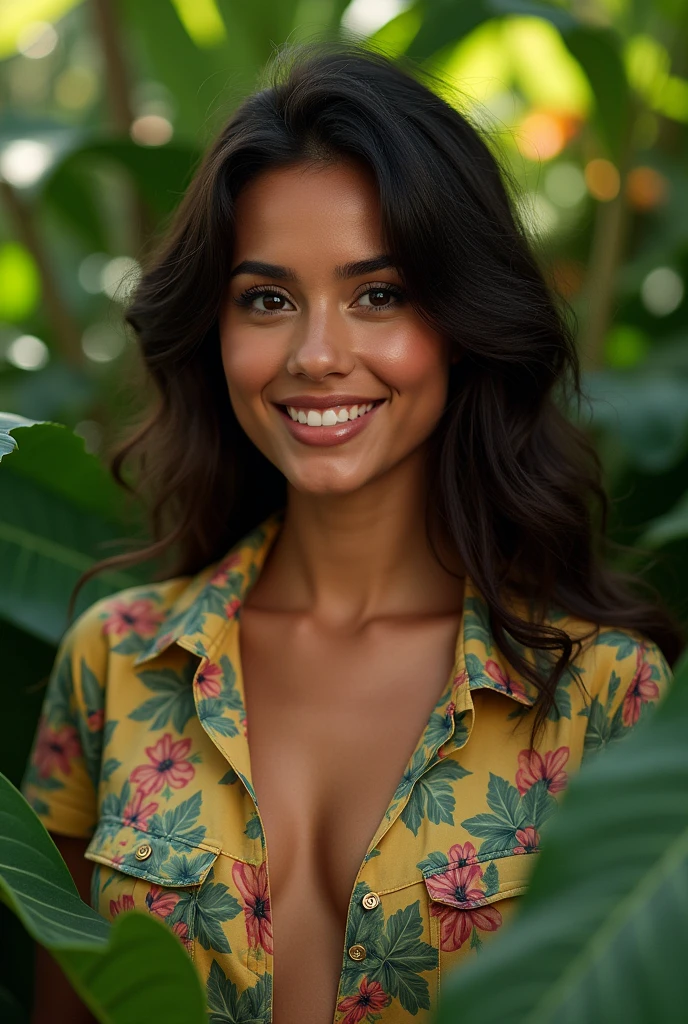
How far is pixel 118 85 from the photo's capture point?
2520 mm

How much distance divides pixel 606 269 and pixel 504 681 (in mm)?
1207

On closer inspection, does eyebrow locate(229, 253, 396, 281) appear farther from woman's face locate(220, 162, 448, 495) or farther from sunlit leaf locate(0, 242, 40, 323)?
sunlit leaf locate(0, 242, 40, 323)

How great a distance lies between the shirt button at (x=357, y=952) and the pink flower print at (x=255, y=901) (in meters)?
0.09

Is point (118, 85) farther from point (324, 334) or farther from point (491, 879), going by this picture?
Answer: point (491, 879)

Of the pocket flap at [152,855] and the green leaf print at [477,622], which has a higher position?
the green leaf print at [477,622]

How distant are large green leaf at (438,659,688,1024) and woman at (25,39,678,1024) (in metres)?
0.54

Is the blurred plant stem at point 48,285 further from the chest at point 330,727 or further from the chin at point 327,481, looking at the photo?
the chin at point 327,481

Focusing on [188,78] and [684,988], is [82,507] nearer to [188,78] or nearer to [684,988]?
[188,78]

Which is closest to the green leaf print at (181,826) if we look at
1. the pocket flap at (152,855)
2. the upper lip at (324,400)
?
the pocket flap at (152,855)

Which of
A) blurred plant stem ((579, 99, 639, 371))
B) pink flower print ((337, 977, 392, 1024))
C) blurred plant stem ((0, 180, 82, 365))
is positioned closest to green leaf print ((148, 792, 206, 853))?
pink flower print ((337, 977, 392, 1024))

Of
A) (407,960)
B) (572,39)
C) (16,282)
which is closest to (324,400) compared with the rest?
(407,960)

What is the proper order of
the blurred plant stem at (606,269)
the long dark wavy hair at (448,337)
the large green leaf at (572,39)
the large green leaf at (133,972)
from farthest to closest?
the blurred plant stem at (606,269) < the large green leaf at (572,39) < the long dark wavy hair at (448,337) < the large green leaf at (133,972)

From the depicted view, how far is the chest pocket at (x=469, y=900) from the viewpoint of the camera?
125cm

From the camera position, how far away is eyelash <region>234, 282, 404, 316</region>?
4.36ft
